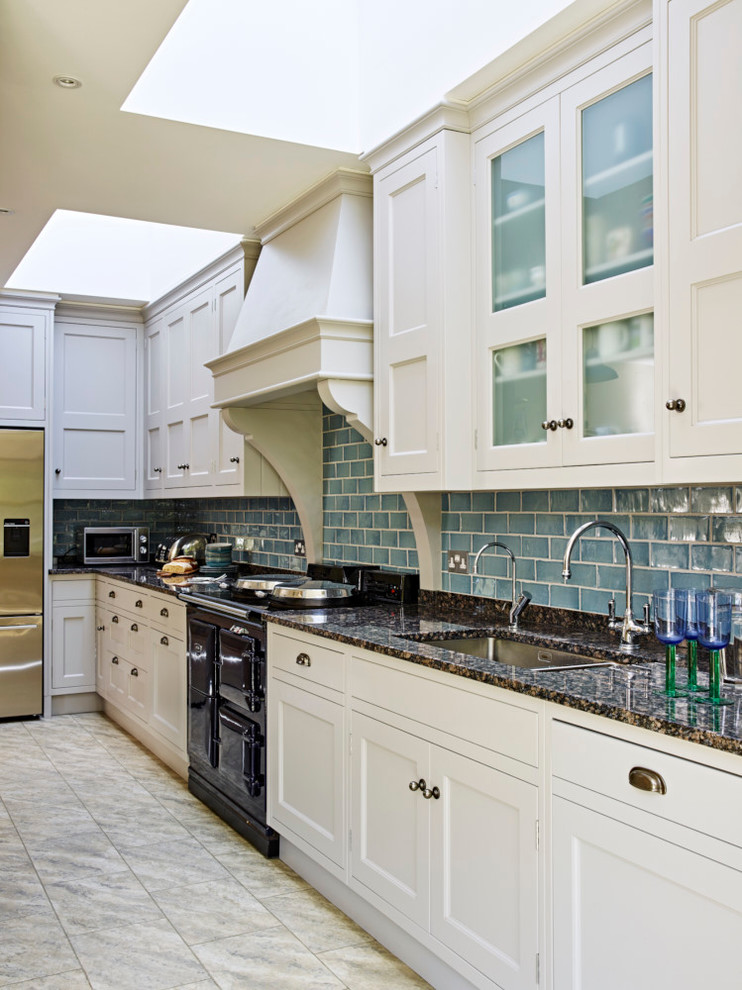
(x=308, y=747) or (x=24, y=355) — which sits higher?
(x=24, y=355)

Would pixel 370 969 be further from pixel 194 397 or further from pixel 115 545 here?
pixel 115 545

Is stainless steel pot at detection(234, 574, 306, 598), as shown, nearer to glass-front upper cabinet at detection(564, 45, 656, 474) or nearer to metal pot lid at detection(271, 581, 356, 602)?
metal pot lid at detection(271, 581, 356, 602)

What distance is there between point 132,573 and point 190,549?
37 centimetres

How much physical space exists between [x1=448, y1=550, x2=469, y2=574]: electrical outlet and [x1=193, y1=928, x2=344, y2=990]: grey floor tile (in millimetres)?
1338

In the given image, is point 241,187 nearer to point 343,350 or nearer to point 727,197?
point 343,350

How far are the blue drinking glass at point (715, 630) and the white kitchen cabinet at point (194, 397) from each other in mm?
3038

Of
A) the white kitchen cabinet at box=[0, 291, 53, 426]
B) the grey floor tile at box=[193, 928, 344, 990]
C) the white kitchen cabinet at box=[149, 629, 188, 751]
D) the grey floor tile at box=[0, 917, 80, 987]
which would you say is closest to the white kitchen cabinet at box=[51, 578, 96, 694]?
the white kitchen cabinet at box=[0, 291, 53, 426]

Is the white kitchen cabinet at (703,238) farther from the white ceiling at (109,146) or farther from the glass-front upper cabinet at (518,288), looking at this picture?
the white ceiling at (109,146)

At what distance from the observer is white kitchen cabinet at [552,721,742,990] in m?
1.54

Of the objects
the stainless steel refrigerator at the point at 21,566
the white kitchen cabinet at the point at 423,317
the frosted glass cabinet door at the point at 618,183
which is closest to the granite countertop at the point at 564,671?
the white kitchen cabinet at the point at 423,317

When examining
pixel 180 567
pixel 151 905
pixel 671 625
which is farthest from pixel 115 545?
pixel 671 625

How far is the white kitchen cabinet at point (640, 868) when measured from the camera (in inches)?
60.8

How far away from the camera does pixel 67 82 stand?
111 inches

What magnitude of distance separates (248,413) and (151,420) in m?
1.91
